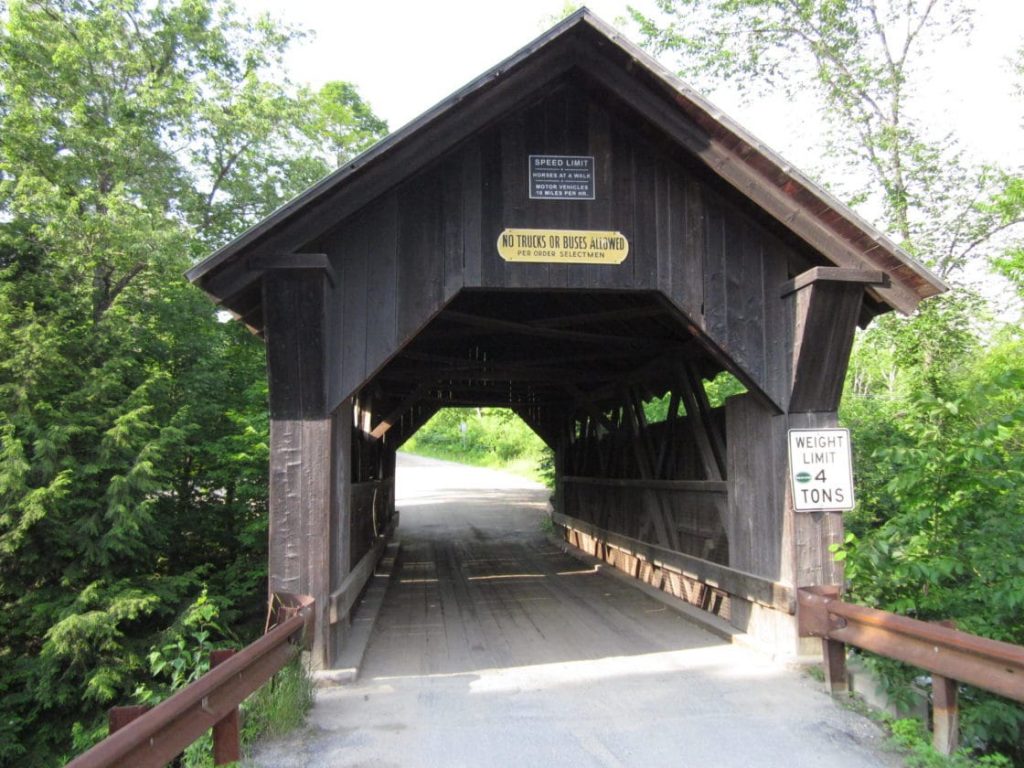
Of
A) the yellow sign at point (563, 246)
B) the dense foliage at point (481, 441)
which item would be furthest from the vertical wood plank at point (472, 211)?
the dense foliage at point (481, 441)

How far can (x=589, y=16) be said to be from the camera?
5.27 meters

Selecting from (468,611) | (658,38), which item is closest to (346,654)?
(468,611)

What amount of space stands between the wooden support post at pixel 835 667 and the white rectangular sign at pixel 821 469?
3.32 ft

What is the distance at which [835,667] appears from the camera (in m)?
5.05

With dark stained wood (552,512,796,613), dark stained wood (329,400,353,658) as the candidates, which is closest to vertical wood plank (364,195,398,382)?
dark stained wood (329,400,353,658)

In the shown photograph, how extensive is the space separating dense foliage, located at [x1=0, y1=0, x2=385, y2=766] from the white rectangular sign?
4.63 metres

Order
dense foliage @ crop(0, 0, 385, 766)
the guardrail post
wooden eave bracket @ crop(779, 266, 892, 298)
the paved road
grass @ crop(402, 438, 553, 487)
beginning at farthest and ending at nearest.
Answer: grass @ crop(402, 438, 553, 487) < dense foliage @ crop(0, 0, 385, 766) < wooden eave bracket @ crop(779, 266, 892, 298) < the paved road < the guardrail post

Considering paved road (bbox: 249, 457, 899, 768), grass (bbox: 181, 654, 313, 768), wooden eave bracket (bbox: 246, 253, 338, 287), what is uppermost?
wooden eave bracket (bbox: 246, 253, 338, 287)

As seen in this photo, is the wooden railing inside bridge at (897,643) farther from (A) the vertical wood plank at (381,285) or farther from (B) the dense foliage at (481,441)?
(B) the dense foliage at (481,441)

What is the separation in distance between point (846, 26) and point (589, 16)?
13000 millimetres

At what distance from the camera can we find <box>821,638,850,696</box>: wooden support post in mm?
5023

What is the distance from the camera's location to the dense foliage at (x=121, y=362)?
809cm

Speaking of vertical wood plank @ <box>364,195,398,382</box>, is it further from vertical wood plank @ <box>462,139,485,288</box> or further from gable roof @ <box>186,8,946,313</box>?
vertical wood plank @ <box>462,139,485,288</box>

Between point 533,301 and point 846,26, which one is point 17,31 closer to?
point 533,301
